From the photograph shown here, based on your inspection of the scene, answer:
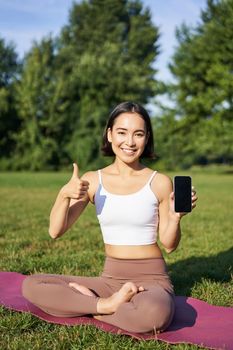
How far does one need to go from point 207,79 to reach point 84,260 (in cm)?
2734

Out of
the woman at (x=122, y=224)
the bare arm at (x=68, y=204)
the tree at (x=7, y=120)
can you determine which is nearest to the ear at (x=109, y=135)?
the woman at (x=122, y=224)

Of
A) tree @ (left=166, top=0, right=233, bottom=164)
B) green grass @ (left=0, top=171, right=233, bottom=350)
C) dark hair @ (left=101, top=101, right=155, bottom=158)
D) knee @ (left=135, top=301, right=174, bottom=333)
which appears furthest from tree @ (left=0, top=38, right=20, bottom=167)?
knee @ (left=135, top=301, right=174, bottom=333)

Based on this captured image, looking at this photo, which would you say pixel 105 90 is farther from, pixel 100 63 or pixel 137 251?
pixel 137 251

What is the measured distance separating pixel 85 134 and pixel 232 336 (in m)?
33.8

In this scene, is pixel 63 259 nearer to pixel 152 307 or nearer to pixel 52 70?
pixel 152 307

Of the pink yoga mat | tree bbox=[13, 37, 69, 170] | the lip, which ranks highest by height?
tree bbox=[13, 37, 69, 170]

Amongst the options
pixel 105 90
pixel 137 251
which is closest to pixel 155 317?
pixel 137 251

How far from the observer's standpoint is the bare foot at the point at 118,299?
121 inches

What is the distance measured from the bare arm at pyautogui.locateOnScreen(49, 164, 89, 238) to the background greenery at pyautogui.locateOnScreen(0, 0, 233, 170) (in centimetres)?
2715

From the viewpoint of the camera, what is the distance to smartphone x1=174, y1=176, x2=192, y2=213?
3188mm

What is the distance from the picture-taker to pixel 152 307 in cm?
295

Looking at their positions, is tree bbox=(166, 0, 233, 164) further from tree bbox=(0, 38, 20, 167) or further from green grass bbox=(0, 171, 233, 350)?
green grass bbox=(0, 171, 233, 350)

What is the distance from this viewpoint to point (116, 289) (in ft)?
11.3

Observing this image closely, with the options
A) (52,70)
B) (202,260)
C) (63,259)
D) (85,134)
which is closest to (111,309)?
(63,259)
